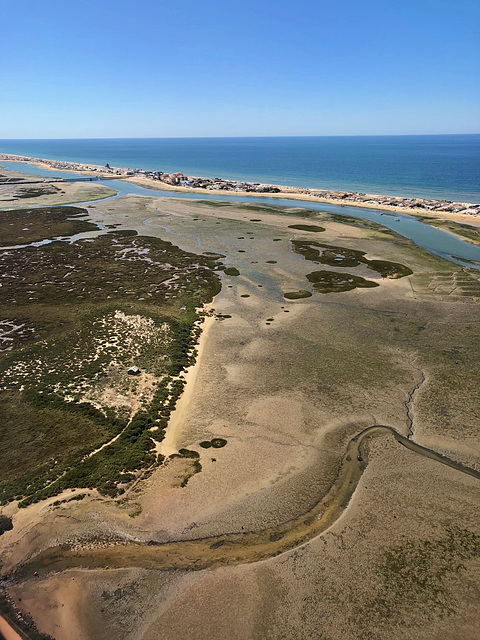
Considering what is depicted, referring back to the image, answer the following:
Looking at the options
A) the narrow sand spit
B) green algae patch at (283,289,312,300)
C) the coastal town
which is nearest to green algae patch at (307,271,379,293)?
green algae patch at (283,289,312,300)

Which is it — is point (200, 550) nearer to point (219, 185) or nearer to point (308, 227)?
point (308, 227)

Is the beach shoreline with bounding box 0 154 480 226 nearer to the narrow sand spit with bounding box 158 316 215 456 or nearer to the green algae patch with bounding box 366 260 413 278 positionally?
the green algae patch with bounding box 366 260 413 278

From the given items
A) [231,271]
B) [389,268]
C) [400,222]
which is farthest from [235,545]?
[400,222]

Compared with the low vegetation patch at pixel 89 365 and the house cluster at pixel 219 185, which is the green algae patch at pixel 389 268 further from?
the house cluster at pixel 219 185

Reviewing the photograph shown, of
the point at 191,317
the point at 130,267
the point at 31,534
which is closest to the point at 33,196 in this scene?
the point at 130,267

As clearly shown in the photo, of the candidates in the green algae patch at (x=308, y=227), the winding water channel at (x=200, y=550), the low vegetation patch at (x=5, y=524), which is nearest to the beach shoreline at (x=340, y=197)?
the green algae patch at (x=308, y=227)
